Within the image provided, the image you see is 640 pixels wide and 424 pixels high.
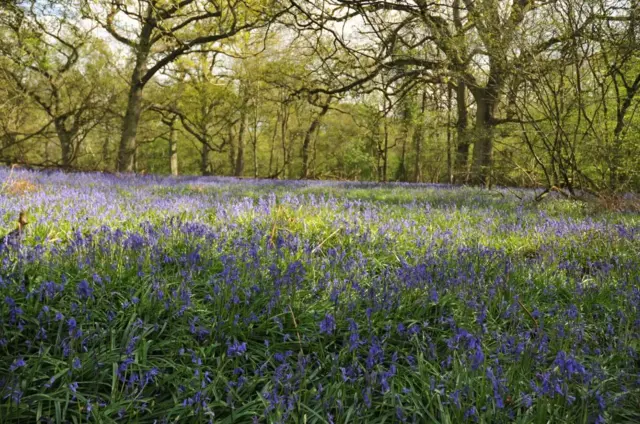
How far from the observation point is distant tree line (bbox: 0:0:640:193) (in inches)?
290

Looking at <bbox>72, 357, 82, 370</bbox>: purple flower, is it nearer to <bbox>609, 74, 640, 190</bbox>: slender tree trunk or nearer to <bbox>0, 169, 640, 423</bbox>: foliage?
<bbox>0, 169, 640, 423</bbox>: foliage

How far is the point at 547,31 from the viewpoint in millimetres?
7562

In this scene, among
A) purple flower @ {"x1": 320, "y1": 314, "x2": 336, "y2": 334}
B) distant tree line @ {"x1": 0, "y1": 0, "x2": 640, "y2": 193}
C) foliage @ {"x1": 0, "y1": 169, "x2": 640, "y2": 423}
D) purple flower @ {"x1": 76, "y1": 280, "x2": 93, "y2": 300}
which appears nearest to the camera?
foliage @ {"x1": 0, "y1": 169, "x2": 640, "y2": 423}

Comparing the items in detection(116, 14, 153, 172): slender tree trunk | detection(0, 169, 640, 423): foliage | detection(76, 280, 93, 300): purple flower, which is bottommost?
detection(0, 169, 640, 423): foliage

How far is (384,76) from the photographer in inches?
640

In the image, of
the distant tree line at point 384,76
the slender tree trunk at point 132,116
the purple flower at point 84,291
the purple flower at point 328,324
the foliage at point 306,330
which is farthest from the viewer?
the slender tree trunk at point 132,116

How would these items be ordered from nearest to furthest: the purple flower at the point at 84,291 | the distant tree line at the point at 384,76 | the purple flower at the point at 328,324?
the purple flower at the point at 328,324 < the purple flower at the point at 84,291 < the distant tree line at the point at 384,76

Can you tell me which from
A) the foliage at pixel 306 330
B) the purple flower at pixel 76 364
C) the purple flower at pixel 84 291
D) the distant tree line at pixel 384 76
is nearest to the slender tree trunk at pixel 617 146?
the distant tree line at pixel 384 76

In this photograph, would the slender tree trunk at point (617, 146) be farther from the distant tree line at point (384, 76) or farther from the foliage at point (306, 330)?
the foliage at point (306, 330)

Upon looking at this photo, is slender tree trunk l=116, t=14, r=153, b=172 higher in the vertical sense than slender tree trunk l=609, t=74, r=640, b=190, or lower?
higher

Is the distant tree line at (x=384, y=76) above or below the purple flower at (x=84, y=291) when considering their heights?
above

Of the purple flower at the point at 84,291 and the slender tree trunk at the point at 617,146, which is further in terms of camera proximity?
the slender tree trunk at the point at 617,146

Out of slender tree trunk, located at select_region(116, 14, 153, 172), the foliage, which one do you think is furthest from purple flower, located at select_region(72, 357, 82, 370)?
slender tree trunk, located at select_region(116, 14, 153, 172)

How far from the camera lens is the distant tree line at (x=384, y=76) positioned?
7.36m
